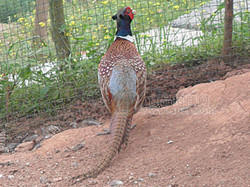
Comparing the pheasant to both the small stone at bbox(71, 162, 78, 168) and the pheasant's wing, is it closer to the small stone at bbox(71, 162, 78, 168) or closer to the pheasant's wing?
the pheasant's wing

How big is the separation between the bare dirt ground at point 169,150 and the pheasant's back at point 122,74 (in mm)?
422

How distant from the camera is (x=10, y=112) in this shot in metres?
4.78

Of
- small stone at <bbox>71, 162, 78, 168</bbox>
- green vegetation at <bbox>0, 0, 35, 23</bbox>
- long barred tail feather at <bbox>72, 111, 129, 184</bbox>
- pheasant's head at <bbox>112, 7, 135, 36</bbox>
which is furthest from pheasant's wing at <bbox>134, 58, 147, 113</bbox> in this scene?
green vegetation at <bbox>0, 0, 35, 23</bbox>

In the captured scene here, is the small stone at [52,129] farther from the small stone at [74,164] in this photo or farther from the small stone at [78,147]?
the small stone at [74,164]

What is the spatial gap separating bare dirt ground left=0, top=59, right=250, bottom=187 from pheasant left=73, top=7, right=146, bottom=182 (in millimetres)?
189

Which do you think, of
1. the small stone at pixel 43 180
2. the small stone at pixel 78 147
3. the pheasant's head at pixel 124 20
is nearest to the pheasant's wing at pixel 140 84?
the pheasant's head at pixel 124 20

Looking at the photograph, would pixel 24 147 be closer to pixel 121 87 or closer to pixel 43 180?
pixel 43 180

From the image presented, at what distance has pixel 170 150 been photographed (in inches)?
126

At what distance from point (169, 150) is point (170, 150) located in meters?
0.01

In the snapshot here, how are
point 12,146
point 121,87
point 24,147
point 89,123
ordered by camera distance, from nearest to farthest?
point 121,87, point 24,147, point 12,146, point 89,123

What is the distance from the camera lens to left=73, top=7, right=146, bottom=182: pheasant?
3223 mm

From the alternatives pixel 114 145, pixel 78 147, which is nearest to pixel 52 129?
pixel 78 147

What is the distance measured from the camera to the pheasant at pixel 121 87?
322 cm

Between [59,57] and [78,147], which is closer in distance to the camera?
[78,147]
